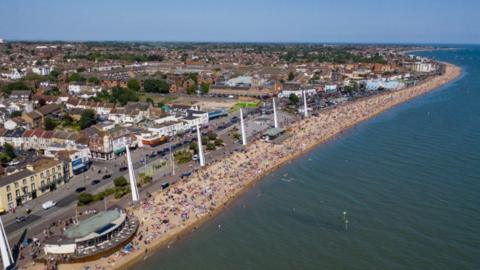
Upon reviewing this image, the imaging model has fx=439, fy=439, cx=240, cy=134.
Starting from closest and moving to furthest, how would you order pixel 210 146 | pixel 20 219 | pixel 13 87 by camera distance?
pixel 20 219 < pixel 210 146 < pixel 13 87

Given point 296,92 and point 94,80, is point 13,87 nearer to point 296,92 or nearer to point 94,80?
point 94,80

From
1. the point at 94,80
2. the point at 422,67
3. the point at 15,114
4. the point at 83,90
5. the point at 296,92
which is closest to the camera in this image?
the point at 15,114

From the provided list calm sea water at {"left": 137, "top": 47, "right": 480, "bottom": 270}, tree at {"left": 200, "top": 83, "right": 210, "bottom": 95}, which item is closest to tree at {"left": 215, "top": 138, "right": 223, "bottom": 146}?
calm sea water at {"left": 137, "top": 47, "right": 480, "bottom": 270}

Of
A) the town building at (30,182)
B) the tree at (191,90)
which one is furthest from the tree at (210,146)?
the tree at (191,90)

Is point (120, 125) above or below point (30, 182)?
above

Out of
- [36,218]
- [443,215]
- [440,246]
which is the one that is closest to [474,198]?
[443,215]

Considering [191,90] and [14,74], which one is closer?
[191,90]

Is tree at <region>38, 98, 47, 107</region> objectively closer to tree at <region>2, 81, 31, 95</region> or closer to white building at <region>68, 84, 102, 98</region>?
white building at <region>68, 84, 102, 98</region>

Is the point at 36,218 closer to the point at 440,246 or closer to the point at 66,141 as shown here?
the point at 66,141

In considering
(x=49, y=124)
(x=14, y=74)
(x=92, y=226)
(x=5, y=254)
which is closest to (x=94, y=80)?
(x=14, y=74)
